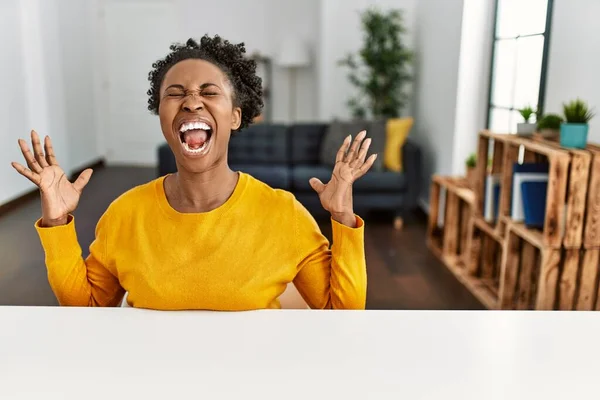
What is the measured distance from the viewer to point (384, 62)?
388 cm

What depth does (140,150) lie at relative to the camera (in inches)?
77.4

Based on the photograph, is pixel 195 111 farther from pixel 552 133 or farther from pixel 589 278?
pixel 552 133

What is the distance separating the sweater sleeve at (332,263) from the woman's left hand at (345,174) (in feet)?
0.11

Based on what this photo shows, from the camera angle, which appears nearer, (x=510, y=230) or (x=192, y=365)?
(x=192, y=365)

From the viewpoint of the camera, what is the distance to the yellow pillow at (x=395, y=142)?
3397 millimetres

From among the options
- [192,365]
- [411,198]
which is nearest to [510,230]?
[411,198]

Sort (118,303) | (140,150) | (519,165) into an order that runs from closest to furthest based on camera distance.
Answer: (118,303), (140,150), (519,165)

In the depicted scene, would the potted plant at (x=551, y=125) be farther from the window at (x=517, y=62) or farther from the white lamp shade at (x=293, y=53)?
the white lamp shade at (x=293, y=53)

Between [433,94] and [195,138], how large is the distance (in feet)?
9.00

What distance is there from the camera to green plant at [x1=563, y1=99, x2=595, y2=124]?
1.81m

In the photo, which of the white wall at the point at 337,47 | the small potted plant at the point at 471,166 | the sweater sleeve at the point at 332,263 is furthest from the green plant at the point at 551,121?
the white wall at the point at 337,47

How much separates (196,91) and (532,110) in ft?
5.43

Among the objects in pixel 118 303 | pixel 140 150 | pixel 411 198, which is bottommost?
pixel 411 198

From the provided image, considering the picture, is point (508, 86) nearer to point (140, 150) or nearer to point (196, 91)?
point (140, 150)
